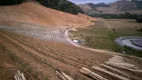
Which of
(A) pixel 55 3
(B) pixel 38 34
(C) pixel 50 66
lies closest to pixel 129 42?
(B) pixel 38 34

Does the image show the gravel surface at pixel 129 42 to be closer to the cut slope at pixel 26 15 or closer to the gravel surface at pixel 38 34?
the gravel surface at pixel 38 34

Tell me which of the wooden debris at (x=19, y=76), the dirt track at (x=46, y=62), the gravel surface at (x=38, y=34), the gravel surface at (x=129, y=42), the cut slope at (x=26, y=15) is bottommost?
the gravel surface at (x=129, y=42)

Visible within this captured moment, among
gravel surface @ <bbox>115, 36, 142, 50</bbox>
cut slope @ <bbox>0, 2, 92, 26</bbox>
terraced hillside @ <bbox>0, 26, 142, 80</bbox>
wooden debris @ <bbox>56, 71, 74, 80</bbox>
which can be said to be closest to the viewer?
wooden debris @ <bbox>56, 71, 74, 80</bbox>

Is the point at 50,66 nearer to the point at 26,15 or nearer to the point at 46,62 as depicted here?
the point at 46,62

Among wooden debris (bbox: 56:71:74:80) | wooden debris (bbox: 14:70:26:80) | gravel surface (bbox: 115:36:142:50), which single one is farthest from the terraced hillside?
gravel surface (bbox: 115:36:142:50)

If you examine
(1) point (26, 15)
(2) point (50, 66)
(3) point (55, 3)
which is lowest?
(2) point (50, 66)

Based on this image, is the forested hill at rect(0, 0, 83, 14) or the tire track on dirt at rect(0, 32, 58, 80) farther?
the forested hill at rect(0, 0, 83, 14)

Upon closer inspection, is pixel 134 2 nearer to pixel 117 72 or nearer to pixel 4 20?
pixel 4 20

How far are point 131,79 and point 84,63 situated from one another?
3.27 m

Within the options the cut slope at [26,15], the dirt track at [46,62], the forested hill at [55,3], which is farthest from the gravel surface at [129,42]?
the forested hill at [55,3]

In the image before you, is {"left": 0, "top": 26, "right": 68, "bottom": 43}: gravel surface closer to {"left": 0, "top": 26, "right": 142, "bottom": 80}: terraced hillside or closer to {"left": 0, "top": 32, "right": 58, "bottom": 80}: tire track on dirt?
{"left": 0, "top": 26, "right": 142, "bottom": 80}: terraced hillside

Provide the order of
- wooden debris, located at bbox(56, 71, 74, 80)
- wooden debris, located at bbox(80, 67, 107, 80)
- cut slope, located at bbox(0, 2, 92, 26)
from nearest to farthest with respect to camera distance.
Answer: wooden debris, located at bbox(56, 71, 74, 80) < wooden debris, located at bbox(80, 67, 107, 80) < cut slope, located at bbox(0, 2, 92, 26)

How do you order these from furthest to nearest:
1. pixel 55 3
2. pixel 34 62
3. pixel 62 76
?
pixel 55 3
pixel 34 62
pixel 62 76

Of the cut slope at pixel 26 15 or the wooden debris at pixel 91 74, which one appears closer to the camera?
the wooden debris at pixel 91 74
